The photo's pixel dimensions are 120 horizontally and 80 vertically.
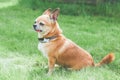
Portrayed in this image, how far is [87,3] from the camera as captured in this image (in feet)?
37.5

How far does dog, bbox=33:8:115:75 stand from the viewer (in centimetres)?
558

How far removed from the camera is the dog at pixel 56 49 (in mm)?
5582

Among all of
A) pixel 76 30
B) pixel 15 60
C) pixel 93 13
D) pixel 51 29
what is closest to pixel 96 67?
pixel 51 29

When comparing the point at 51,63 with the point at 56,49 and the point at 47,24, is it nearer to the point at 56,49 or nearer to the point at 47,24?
the point at 56,49

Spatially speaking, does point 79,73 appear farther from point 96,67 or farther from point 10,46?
point 10,46

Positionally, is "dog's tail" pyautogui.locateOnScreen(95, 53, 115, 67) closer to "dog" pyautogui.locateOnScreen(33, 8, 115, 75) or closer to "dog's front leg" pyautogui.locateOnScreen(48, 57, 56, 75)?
"dog" pyautogui.locateOnScreen(33, 8, 115, 75)

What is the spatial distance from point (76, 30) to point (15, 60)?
296cm

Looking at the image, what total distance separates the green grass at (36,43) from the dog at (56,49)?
0.13 metres

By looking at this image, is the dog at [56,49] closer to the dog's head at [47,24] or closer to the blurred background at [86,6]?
the dog's head at [47,24]

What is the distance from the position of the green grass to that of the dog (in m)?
0.13

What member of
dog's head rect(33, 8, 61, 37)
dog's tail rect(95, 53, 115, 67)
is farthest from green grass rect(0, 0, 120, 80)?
dog's head rect(33, 8, 61, 37)

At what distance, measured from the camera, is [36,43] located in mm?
7738

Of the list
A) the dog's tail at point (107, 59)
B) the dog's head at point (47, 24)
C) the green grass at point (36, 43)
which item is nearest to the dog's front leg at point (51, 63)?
the green grass at point (36, 43)

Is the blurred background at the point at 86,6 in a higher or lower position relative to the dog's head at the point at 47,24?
lower
